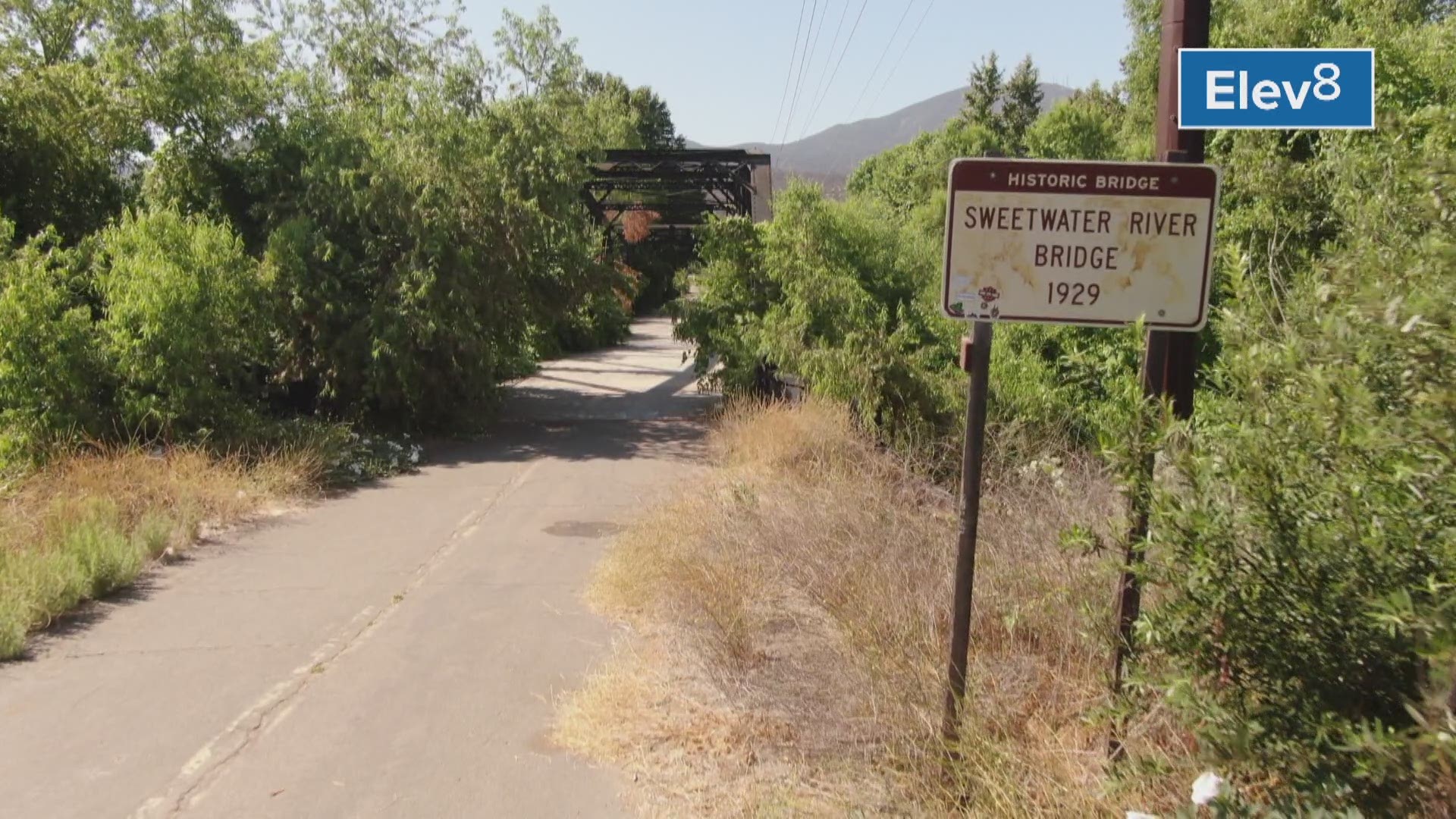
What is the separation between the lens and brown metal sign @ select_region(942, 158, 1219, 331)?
3.42 meters

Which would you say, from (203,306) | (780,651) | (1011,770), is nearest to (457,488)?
(203,306)

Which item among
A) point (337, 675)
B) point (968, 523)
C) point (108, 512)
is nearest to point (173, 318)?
point (108, 512)

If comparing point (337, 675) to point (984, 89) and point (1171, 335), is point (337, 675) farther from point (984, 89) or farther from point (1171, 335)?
point (984, 89)

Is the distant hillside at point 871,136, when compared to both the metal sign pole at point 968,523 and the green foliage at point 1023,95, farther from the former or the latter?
the metal sign pole at point 968,523

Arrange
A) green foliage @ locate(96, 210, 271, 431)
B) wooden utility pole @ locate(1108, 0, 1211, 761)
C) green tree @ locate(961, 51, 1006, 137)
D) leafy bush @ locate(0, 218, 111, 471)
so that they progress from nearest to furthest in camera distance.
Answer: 1. wooden utility pole @ locate(1108, 0, 1211, 761)
2. leafy bush @ locate(0, 218, 111, 471)
3. green foliage @ locate(96, 210, 271, 431)
4. green tree @ locate(961, 51, 1006, 137)

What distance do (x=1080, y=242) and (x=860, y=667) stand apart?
1.98 m

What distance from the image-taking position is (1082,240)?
347 cm

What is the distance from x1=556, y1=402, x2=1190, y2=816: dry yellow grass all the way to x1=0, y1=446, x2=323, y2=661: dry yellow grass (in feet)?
11.4

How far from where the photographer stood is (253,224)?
44.6 ft

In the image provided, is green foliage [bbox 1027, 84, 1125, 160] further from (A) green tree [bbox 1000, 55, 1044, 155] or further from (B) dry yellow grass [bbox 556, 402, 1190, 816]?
(A) green tree [bbox 1000, 55, 1044, 155]

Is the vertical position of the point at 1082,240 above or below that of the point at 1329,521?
above

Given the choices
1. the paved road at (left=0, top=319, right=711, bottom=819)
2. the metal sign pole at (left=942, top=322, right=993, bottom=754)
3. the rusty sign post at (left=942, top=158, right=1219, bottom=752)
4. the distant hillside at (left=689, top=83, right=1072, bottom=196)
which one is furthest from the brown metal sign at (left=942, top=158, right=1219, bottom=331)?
the distant hillside at (left=689, top=83, right=1072, bottom=196)

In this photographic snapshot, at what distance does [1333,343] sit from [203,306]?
10.6 meters

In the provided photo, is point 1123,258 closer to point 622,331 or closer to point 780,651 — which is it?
point 780,651
